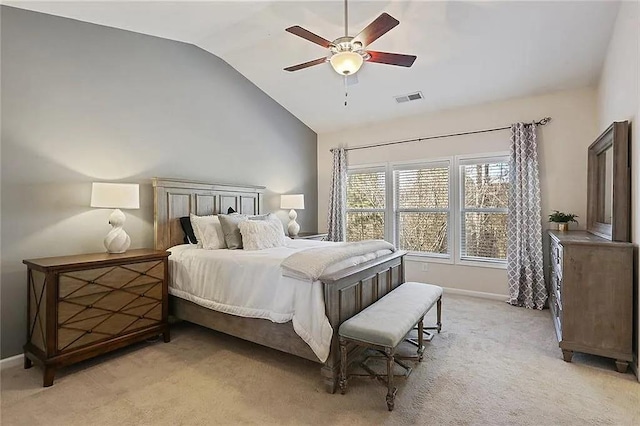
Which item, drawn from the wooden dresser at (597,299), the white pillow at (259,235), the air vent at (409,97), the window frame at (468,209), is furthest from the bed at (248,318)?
the air vent at (409,97)

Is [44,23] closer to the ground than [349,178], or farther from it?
farther from it

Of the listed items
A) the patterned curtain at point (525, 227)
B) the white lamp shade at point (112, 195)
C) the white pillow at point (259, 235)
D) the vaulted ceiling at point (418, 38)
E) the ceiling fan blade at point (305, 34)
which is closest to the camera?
the ceiling fan blade at point (305, 34)

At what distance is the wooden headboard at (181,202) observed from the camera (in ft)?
11.9

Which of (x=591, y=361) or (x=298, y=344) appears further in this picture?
(x=591, y=361)

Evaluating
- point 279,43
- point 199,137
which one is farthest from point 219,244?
point 279,43

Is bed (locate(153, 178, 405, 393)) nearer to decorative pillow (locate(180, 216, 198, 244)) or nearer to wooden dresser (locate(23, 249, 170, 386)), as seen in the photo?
decorative pillow (locate(180, 216, 198, 244))

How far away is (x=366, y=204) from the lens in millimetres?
5805

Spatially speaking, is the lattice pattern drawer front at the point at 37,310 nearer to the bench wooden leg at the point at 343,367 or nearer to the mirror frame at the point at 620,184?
the bench wooden leg at the point at 343,367

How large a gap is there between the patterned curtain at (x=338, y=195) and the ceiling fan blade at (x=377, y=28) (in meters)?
3.30

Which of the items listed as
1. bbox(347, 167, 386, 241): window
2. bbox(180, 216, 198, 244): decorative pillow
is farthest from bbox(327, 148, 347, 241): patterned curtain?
bbox(180, 216, 198, 244): decorative pillow

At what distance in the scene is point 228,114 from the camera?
4.55 metres

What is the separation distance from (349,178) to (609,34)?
3.77 metres

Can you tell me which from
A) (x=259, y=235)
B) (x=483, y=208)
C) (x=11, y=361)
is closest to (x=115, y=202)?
(x=259, y=235)

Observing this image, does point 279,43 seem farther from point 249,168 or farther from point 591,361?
point 591,361
